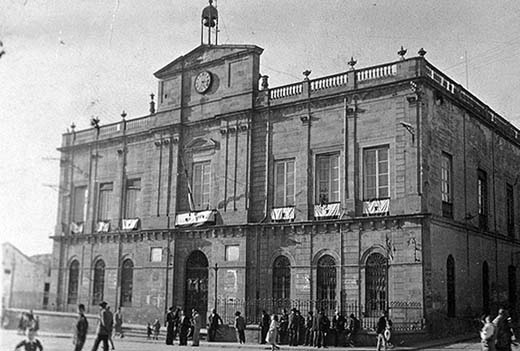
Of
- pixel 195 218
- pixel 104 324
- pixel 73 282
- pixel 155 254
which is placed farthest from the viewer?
pixel 73 282

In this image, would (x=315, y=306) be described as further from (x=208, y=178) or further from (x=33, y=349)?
(x=33, y=349)

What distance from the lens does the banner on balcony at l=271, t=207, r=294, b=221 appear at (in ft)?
93.5

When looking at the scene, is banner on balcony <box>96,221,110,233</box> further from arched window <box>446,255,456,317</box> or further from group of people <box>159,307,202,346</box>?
arched window <box>446,255,456,317</box>

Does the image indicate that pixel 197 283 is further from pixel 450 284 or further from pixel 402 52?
pixel 402 52

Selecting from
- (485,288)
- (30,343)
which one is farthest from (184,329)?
(485,288)

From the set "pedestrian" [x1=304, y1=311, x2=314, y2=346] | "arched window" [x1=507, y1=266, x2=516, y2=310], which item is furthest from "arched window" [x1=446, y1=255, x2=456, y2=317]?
"arched window" [x1=507, y1=266, x2=516, y2=310]

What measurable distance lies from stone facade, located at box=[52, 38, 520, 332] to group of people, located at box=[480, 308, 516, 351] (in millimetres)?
8993

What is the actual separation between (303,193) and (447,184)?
6182mm

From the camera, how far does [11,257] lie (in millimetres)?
11141

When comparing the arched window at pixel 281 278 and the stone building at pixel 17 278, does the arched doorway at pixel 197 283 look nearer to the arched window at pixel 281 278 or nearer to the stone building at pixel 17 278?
the arched window at pixel 281 278

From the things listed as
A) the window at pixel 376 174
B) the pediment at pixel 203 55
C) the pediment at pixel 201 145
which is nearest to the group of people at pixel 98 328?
the window at pixel 376 174

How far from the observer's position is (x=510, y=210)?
34531 mm

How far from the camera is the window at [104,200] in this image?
36719 mm

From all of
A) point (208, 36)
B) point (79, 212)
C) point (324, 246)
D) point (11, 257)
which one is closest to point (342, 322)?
point (324, 246)
